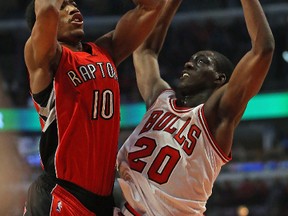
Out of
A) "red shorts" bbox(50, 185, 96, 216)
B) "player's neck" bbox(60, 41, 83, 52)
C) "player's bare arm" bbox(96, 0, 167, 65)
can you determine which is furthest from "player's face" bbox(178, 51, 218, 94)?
"red shorts" bbox(50, 185, 96, 216)

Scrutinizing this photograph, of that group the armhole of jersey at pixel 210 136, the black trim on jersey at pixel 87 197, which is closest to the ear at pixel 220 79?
the armhole of jersey at pixel 210 136

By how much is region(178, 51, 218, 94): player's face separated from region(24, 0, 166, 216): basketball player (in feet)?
1.79

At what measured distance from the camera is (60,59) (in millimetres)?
3516

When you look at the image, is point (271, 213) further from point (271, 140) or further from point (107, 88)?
point (107, 88)

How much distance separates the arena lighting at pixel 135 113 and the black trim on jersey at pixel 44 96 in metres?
8.78

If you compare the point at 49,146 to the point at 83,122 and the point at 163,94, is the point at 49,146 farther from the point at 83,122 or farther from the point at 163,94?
the point at 163,94

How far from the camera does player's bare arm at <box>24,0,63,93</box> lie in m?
3.35

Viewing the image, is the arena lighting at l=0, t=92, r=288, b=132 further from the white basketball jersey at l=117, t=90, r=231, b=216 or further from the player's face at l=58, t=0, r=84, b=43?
the player's face at l=58, t=0, r=84, b=43

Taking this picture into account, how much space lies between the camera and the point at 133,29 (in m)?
3.88

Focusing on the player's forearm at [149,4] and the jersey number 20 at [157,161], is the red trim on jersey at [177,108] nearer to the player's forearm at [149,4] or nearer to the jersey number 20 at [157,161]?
the jersey number 20 at [157,161]

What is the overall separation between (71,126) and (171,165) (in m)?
0.61

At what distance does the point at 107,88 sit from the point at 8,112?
9.30m

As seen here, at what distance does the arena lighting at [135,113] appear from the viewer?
12.4 meters

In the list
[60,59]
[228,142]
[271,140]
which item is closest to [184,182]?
[228,142]
